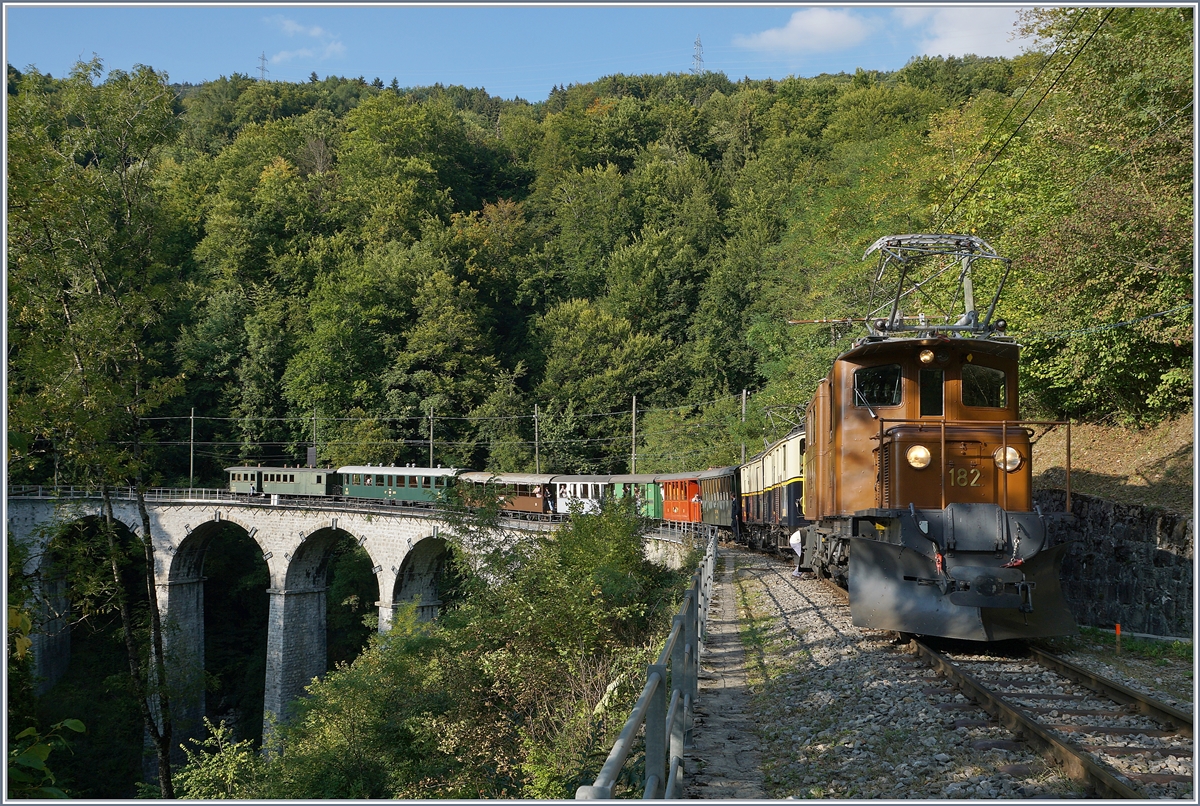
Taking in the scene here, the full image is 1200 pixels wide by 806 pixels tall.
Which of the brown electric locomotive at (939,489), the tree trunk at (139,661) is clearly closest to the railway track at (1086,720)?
the brown electric locomotive at (939,489)

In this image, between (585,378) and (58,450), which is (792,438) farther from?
(585,378)

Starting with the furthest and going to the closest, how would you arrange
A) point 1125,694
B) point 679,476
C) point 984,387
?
point 679,476
point 984,387
point 1125,694

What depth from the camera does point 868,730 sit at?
245 inches

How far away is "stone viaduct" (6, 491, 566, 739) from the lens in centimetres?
3934

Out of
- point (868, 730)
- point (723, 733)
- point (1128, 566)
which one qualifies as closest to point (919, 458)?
point (868, 730)

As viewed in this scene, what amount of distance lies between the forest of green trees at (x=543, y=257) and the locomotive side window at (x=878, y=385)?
4686 mm

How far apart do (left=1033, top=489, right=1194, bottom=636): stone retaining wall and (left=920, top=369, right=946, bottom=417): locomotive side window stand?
99.4 inches

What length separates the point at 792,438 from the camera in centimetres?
1850

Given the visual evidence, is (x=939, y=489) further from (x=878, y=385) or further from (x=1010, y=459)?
(x=878, y=385)

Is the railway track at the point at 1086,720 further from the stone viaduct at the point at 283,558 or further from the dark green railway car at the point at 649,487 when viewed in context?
the stone viaduct at the point at 283,558

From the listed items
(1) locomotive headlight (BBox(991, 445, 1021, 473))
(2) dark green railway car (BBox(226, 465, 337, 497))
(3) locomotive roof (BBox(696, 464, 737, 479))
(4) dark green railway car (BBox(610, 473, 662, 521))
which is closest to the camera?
(1) locomotive headlight (BBox(991, 445, 1021, 473))

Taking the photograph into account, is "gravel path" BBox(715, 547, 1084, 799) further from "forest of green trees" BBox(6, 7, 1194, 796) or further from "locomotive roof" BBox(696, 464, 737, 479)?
"locomotive roof" BBox(696, 464, 737, 479)

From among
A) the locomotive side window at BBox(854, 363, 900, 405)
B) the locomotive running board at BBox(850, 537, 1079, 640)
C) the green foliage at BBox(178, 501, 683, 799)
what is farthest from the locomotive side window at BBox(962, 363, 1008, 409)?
the green foliage at BBox(178, 501, 683, 799)

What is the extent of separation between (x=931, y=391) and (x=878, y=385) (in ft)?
1.98
